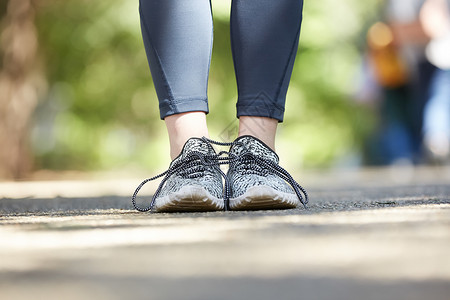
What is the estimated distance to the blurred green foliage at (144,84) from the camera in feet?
30.0

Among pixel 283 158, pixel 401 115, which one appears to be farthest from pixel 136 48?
pixel 401 115

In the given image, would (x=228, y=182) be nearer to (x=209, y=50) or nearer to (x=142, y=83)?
(x=209, y=50)

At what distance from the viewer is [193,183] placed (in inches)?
57.1

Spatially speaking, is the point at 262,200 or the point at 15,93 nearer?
the point at 262,200

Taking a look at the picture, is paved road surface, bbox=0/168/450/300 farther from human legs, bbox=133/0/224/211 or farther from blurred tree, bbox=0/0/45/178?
blurred tree, bbox=0/0/45/178

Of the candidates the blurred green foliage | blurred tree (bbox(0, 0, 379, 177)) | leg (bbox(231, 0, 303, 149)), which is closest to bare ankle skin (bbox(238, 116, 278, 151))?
leg (bbox(231, 0, 303, 149))

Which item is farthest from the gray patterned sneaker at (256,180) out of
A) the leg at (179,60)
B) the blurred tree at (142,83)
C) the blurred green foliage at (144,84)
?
the blurred green foliage at (144,84)

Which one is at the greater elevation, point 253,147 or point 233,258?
point 253,147

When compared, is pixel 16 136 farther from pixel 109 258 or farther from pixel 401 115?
pixel 109 258

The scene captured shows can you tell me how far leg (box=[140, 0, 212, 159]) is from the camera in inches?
62.7

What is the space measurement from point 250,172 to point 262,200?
11 cm

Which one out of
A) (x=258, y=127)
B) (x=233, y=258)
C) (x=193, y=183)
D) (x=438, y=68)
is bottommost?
(x=233, y=258)

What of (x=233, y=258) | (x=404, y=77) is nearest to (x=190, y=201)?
(x=233, y=258)

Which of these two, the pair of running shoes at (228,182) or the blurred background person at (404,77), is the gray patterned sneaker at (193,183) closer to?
the pair of running shoes at (228,182)
